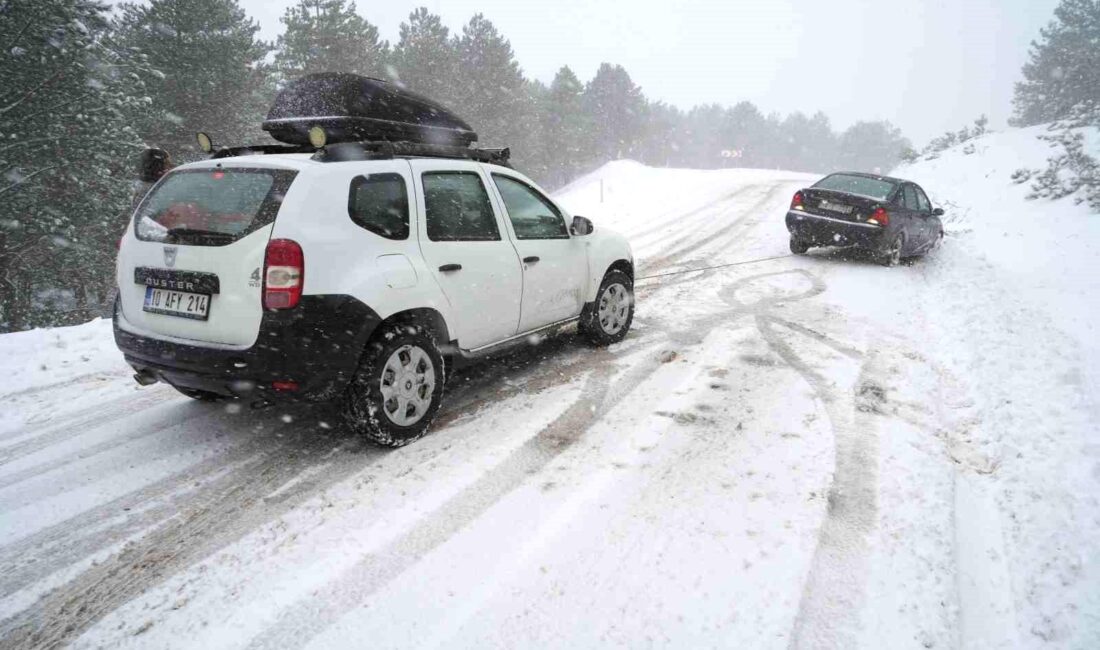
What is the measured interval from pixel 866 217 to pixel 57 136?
66.7 feet

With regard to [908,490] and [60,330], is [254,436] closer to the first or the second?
[60,330]

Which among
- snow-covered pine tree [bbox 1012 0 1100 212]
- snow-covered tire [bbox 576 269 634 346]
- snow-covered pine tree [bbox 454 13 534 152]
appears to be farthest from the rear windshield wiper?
snow-covered pine tree [bbox 1012 0 1100 212]

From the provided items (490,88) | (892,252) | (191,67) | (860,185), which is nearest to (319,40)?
(191,67)

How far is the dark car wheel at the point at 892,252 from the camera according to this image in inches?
380

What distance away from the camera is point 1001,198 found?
14.6m

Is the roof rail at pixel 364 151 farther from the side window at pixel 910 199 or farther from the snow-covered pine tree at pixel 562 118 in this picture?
the snow-covered pine tree at pixel 562 118

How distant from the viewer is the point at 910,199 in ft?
33.7

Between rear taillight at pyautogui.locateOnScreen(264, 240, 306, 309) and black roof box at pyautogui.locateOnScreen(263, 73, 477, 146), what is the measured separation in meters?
1.22

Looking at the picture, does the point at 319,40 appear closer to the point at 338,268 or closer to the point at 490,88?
the point at 490,88

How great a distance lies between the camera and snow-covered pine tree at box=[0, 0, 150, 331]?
1483 centimetres

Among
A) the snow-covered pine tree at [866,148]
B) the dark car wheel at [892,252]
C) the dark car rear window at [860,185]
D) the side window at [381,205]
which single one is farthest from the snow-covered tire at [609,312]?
the snow-covered pine tree at [866,148]

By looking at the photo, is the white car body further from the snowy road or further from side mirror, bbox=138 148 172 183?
the snowy road

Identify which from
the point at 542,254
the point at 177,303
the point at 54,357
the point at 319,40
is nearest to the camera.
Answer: the point at 177,303

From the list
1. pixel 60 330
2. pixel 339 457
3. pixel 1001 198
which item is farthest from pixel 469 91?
pixel 339 457
